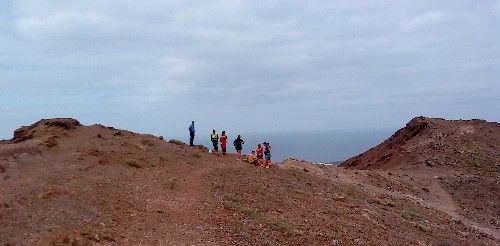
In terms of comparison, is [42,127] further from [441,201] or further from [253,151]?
[441,201]

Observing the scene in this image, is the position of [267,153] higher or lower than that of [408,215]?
higher

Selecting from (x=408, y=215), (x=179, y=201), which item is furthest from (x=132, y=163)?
(x=408, y=215)

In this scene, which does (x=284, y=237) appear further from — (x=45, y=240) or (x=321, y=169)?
(x=321, y=169)

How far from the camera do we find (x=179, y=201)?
2198 cm

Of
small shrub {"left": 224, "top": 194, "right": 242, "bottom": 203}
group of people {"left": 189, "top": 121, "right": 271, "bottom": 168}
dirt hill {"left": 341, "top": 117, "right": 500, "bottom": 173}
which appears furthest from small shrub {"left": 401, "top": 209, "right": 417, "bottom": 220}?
dirt hill {"left": 341, "top": 117, "right": 500, "bottom": 173}

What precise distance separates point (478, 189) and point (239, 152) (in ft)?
70.9

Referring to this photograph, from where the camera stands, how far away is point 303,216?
949 inches

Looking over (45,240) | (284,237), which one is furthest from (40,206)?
(284,237)

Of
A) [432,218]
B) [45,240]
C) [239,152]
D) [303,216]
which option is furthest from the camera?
[239,152]

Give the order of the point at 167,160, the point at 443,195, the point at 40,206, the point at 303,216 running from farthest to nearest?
the point at 443,195
the point at 167,160
the point at 303,216
the point at 40,206

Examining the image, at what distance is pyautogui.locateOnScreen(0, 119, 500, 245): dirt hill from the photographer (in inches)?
703

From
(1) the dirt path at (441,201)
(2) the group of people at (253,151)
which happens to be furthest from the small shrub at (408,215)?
(2) the group of people at (253,151)

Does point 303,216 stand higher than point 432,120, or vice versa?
point 432,120

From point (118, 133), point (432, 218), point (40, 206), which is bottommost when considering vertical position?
point (432, 218)
